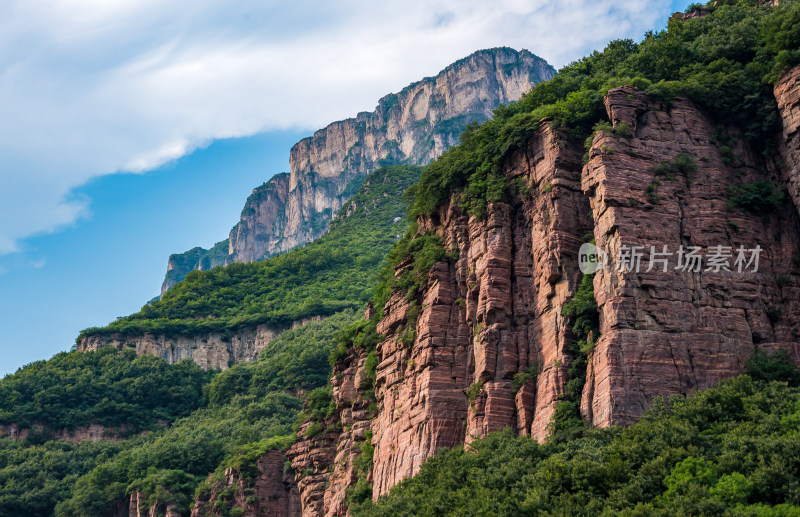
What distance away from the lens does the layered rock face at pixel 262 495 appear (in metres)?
69.2

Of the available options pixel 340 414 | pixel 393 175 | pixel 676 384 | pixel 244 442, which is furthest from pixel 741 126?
pixel 393 175

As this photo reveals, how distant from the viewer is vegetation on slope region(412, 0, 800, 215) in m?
45.4

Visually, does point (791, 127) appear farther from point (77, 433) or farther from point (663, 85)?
point (77, 433)

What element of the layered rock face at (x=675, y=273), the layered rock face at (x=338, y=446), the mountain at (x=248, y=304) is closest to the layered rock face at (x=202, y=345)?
the mountain at (x=248, y=304)

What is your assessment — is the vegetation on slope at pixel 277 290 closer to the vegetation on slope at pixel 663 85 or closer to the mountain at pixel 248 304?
the mountain at pixel 248 304

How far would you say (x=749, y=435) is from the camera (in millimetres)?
33750

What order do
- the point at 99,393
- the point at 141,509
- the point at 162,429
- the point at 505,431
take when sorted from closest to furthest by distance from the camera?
the point at 505,431 → the point at 141,509 → the point at 162,429 → the point at 99,393

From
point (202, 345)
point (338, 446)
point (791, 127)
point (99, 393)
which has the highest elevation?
point (791, 127)

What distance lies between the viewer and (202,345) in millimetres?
123188

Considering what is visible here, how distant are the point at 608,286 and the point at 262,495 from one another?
3755 cm

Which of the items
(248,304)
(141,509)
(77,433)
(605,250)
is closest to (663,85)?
(605,250)

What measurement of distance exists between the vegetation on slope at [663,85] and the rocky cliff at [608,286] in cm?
82

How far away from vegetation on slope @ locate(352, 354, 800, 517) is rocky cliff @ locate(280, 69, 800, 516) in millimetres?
1712

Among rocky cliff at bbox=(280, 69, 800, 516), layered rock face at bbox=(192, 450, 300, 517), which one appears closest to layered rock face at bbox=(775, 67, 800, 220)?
rocky cliff at bbox=(280, 69, 800, 516)
